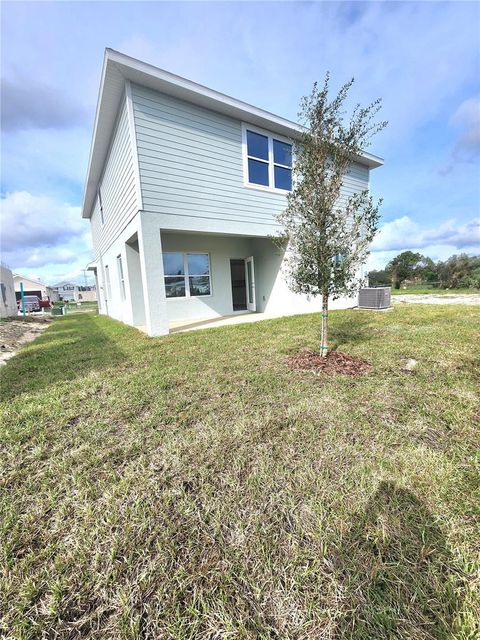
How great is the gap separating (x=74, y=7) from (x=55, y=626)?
32.8ft

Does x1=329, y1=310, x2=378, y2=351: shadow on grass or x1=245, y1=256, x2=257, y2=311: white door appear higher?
x1=245, y1=256, x2=257, y2=311: white door

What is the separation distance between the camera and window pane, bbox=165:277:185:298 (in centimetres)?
866

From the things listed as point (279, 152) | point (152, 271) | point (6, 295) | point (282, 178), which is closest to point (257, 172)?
point (282, 178)

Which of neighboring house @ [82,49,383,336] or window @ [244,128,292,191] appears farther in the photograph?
window @ [244,128,292,191]

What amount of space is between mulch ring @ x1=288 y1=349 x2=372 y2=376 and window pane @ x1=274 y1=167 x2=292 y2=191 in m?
6.45

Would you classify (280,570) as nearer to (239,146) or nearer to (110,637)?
(110,637)

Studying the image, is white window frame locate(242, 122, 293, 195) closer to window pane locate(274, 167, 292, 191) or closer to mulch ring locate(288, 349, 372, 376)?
window pane locate(274, 167, 292, 191)

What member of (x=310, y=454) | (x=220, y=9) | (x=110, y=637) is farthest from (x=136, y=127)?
(x=110, y=637)

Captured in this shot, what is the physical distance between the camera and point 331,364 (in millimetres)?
3801

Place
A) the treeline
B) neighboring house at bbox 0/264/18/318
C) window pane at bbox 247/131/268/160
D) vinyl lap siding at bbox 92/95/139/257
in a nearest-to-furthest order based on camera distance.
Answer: vinyl lap siding at bbox 92/95/139/257, window pane at bbox 247/131/268/160, neighboring house at bbox 0/264/18/318, the treeline

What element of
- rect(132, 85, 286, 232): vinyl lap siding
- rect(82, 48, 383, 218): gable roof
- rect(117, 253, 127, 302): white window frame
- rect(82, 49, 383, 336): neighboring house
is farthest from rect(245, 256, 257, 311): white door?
rect(117, 253, 127, 302): white window frame

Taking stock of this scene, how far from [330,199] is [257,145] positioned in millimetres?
5638

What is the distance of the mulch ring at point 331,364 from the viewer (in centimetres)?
358

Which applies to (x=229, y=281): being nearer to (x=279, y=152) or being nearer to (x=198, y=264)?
(x=198, y=264)
